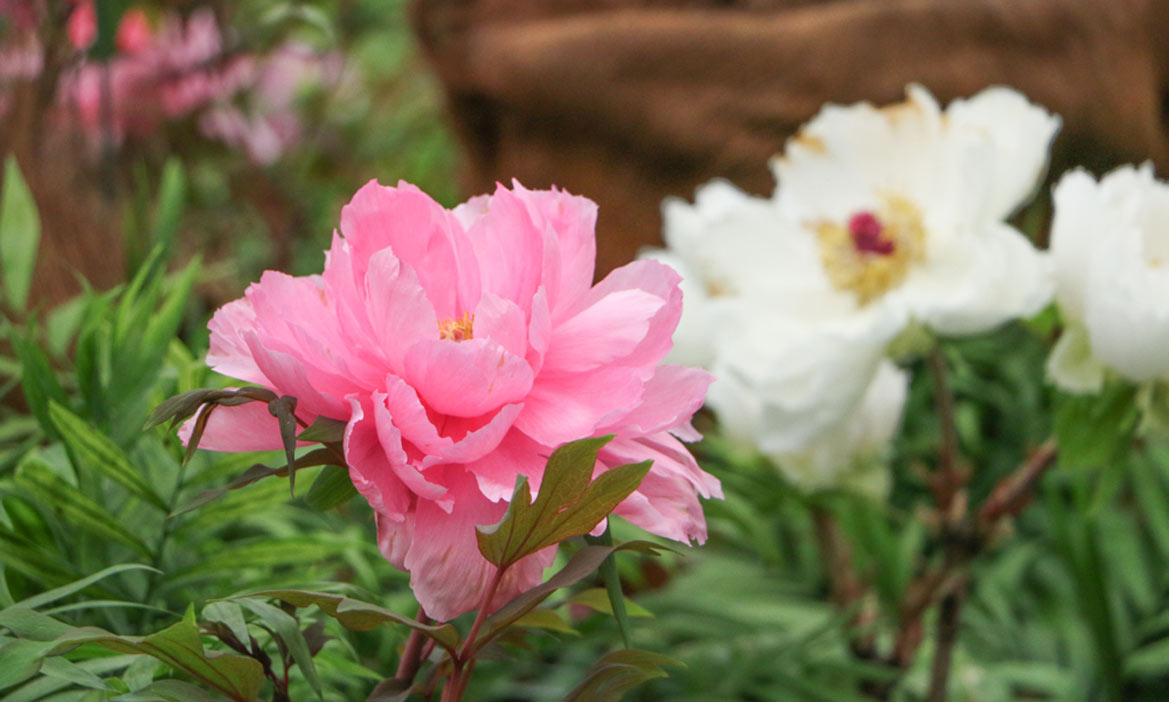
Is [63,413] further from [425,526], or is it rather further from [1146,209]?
[1146,209]

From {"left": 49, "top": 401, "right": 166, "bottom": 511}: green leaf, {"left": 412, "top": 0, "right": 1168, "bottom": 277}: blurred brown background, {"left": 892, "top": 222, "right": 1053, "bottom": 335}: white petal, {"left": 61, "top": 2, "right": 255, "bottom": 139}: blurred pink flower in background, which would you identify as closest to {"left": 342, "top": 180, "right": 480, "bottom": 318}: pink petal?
{"left": 49, "top": 401, "right": 166, "bottom": 511}: green leaf

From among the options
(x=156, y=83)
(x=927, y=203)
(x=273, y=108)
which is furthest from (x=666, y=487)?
(x=273, y=108)

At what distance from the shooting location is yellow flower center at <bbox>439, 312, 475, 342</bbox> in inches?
8.0

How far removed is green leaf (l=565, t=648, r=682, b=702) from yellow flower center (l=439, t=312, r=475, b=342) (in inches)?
2.7

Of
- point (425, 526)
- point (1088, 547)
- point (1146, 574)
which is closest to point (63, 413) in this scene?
point (425, 526)

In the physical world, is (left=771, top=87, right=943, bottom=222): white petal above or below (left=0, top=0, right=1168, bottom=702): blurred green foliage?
above

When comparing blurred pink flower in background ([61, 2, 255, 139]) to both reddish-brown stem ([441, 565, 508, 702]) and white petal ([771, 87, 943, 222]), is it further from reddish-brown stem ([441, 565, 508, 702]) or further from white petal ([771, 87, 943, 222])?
reddish-brown stem ([441, 565, 508, 702])

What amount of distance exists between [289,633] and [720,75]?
656mm

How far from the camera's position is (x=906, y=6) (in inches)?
28.0

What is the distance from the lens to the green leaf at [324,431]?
0.17m

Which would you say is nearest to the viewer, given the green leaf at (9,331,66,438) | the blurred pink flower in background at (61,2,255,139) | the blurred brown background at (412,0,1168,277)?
the green leaf at (9,331,66,438)

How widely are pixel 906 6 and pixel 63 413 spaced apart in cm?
63

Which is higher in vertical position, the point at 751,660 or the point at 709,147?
the point at 709,147

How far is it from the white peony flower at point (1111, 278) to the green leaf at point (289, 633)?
0.85 ft
